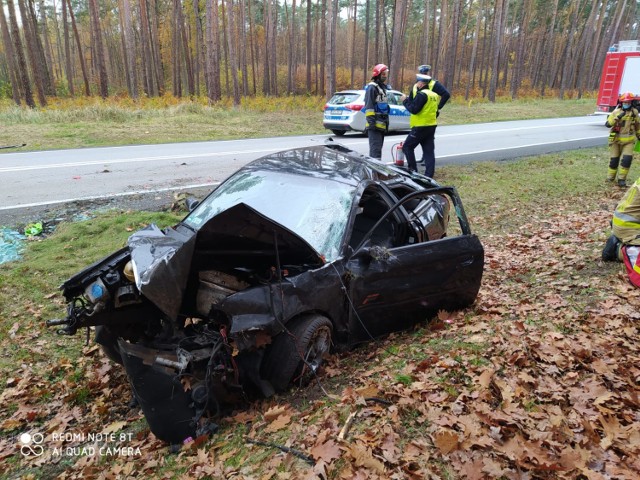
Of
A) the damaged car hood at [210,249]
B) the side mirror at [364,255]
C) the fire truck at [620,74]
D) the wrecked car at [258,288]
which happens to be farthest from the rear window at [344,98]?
the fire truck at [620,74]

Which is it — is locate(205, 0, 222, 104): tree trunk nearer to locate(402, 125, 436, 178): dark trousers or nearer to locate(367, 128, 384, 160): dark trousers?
locate(367, 128, 384, 160): dark trousers

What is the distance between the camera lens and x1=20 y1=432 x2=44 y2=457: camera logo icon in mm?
3406

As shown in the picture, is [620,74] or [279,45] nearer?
[620,74]

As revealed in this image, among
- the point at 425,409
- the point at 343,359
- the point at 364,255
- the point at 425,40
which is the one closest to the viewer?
the point at 425,409

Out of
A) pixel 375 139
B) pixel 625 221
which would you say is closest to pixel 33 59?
pixel 375 139

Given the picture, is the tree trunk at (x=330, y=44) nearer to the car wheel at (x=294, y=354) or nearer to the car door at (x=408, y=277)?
the car door at (x=408, y=277)

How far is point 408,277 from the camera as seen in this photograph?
4383mm

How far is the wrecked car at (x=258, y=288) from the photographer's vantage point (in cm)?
323

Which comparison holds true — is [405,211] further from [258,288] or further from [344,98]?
[344,98]

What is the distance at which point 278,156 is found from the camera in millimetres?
5246

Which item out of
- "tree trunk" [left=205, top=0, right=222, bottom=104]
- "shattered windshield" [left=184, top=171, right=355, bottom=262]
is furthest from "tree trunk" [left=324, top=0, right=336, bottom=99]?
"shattered windshield" [left=184, top=171, right=355, bottom=262]

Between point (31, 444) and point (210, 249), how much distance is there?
1.97 metres

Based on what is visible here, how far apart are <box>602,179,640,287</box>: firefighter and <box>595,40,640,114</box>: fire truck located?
20.4m

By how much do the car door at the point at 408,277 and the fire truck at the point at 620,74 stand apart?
73.1ft
